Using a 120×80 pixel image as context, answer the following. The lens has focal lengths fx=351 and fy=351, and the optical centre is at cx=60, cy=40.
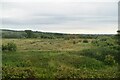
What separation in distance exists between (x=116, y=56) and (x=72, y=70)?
382cm

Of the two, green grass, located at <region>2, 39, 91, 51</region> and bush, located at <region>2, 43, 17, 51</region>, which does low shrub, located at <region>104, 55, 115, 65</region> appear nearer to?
green grass, located at <region>2, 39, 91, 51</region>

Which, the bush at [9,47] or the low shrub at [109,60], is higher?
the bush at [9,47]

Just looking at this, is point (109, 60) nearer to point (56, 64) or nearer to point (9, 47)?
point (56, 64)

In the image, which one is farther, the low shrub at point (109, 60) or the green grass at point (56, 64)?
the low shrub at point (109, 60)

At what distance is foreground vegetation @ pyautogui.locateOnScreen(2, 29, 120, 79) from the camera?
2056cm

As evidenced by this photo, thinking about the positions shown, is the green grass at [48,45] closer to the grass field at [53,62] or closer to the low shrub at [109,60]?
the grass field at [53,62]

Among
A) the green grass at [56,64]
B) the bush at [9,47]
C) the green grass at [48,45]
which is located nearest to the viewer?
the green grass at [56,64]

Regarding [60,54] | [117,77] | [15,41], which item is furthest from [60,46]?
[117,77]

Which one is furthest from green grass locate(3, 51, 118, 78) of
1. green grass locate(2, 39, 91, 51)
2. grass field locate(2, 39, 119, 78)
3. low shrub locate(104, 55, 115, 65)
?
green grass locate(2, 39, 91, 51)

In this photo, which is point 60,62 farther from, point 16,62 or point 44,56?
point 16,62

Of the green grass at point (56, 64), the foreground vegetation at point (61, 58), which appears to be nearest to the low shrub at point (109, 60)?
the foreground vegetation at point (61, 58)

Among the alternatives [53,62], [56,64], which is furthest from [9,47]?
[56,64]

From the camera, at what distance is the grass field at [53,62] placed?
20.5m

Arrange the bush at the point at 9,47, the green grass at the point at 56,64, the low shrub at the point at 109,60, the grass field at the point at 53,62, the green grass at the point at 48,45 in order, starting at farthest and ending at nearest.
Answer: the green grass at the point at 48,45, the bush at the point at 9,47, the low shrub at the point at 109,60, the green grass at the point at 56,64, the grass field at the point at 53,62
